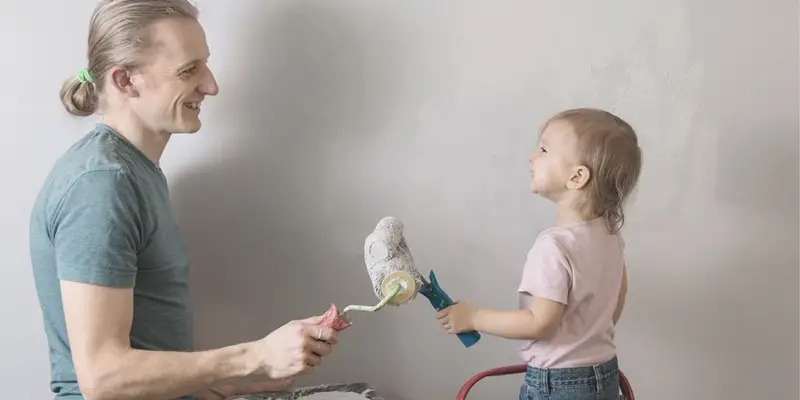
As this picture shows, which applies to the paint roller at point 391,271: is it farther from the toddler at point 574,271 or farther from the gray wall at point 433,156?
the gray wall at point 433,156

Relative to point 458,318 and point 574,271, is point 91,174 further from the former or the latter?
point 574,271

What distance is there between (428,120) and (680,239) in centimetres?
59

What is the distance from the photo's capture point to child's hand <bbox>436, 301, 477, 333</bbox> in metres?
1.33

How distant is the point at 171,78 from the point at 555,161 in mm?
659

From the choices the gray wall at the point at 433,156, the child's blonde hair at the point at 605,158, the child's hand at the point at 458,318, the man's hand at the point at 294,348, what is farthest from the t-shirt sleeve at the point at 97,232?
the child's blonde hair at the point at 605,158

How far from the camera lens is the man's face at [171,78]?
1.29m

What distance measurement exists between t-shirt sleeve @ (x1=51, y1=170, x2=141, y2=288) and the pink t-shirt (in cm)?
64

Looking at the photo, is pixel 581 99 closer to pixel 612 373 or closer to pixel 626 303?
pixel 626 303

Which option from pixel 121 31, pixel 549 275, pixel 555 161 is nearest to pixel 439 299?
pixel 549 275

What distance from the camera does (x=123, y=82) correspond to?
4.22 ft

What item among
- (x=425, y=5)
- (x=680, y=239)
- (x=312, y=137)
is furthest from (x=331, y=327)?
(x=680, y=239)

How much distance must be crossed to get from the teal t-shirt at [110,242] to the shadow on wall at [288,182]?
0.66ft

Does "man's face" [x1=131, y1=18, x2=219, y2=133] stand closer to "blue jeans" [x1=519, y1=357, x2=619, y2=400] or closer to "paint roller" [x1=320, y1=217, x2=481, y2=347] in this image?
"paint roller" [x1=320, y1=217, x2=481, y2=347]

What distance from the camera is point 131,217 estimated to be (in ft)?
3.96
